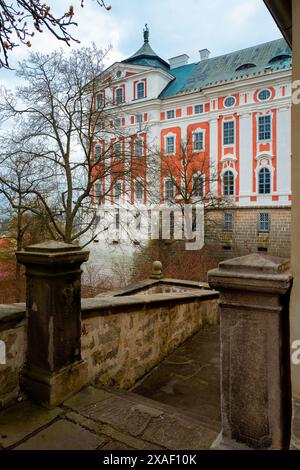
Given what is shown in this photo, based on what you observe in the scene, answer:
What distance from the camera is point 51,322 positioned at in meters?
2.84

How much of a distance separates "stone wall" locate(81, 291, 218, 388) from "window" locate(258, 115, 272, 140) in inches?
889

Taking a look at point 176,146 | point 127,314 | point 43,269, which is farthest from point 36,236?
point 176,146

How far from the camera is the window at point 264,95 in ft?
82.0

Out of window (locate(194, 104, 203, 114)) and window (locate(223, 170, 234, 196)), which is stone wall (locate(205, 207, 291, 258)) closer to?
window (locate(223, 170, 234, 196))

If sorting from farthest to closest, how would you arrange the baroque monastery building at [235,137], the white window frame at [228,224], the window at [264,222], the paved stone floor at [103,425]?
the white window frame at [228,224], the window at [264,222], the baroque monastery building at [235,137], the paved stone floor at [103,425]

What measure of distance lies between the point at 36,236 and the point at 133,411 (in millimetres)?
12576

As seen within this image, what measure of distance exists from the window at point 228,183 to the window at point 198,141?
3106 mm

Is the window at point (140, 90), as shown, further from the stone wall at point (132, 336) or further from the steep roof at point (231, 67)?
the stone wall at point (132, 336)

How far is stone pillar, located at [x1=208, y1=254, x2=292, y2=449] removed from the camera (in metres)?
1.90

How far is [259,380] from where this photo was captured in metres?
1.96

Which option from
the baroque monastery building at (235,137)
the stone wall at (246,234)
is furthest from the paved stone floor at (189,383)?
the stone wall at (246,234)

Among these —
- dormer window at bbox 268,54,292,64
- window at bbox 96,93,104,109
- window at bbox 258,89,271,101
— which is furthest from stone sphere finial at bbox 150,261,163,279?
dormer window at bbox 268,54,292,64

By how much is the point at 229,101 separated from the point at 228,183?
6.40 m

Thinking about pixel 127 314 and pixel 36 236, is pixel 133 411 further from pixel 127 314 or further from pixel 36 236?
pixel 36 236
